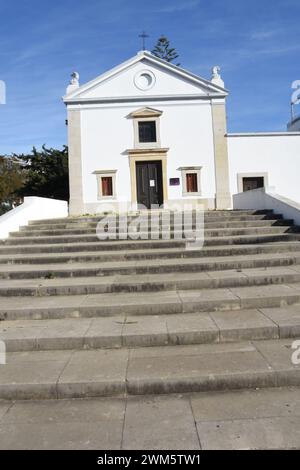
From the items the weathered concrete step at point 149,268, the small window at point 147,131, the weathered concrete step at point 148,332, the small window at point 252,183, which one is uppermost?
the small window at point 147,131

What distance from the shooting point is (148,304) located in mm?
5934

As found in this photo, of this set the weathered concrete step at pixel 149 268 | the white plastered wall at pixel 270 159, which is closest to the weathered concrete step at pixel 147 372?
the weathered concrete step at pixel 149 268

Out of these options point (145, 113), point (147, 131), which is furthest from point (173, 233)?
point (145, 113)

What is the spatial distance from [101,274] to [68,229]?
394cm

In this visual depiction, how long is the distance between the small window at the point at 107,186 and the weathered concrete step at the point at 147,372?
16.8 m

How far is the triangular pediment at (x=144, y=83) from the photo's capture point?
21484mm

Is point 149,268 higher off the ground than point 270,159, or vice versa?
point 270,159

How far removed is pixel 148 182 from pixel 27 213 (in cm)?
959

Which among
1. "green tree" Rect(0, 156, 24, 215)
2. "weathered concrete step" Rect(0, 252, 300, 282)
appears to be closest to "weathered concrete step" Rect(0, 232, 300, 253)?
"weathered concrete step" Rect(0, 252, 300, 282)

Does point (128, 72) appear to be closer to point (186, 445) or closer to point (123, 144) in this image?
point (123, 144)

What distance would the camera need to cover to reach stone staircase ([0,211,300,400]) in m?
4.07

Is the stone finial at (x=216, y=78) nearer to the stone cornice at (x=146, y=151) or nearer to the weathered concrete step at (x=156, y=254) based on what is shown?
the stone cornice at (x=146, y=151)

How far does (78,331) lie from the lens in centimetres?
520

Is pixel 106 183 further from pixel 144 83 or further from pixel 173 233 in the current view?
pixel 173 233
